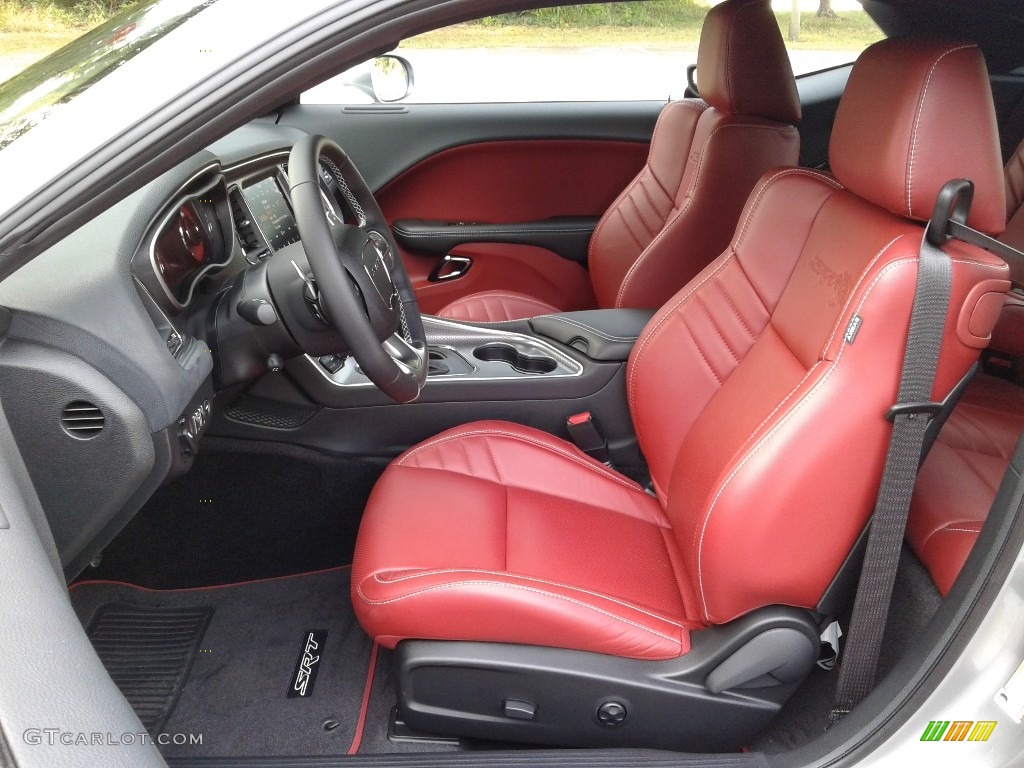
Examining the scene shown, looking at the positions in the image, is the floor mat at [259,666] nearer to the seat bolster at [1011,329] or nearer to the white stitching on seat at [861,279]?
the white stitching on seat at [861,279]

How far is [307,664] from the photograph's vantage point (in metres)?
1.73

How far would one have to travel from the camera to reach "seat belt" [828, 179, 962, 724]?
43.4 inches

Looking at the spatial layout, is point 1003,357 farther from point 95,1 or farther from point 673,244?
point 95,1

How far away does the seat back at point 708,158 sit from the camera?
1.96m

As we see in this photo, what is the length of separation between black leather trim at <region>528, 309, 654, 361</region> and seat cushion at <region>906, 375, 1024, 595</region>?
687 mm

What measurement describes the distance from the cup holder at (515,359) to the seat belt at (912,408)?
3.01 feet

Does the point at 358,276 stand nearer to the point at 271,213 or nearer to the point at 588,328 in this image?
the point at 271,213

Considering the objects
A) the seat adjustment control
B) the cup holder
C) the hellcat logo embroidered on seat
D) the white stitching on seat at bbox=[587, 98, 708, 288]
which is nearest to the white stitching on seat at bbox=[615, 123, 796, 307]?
the white stitching on seat at bbox=[587, 98, 708, 288]

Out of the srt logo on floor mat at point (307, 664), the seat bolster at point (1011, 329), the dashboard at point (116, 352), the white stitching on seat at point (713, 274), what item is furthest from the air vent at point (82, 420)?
the seat bolster at point (1011, 329)

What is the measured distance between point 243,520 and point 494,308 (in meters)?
1.02

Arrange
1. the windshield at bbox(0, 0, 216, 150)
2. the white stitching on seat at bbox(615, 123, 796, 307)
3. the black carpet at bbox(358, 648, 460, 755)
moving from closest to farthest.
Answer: the windshield at bbox(0, 0, 216, 150) → the black carpet at bbox(358, 648, 460, 755) → the white stitching on seat at bbox(615, 123, 796, 307)

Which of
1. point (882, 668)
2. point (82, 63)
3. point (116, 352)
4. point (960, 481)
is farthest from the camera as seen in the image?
point (960, 481)

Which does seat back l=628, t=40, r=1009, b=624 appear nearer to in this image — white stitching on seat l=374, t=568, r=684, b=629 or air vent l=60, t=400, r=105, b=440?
white stitching on seat l=374, t=568, r=684, b=629

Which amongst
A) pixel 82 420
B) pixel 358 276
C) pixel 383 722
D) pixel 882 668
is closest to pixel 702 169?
pixel 358 276
